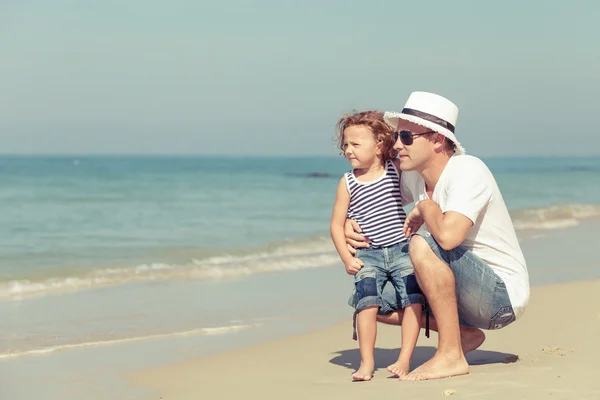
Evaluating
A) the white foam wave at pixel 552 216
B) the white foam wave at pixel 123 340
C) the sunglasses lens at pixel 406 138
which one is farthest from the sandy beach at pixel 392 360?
the white foam wave at pixel 552 216

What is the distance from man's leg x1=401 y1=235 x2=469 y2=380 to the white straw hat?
0.54 m

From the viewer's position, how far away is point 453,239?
392cm

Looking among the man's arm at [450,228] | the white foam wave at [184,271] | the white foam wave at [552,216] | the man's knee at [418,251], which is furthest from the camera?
the white foam wave at [552,216]

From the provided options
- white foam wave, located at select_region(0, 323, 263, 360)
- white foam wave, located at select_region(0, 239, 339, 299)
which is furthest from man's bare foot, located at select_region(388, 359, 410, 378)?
white foam wave, located at select_region(0, 239, 339, 299)

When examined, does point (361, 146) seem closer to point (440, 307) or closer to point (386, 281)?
point (386, 281)

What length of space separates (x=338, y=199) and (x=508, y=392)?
136cm

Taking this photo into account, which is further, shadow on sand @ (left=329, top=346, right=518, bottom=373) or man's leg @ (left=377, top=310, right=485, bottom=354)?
shadow on sand @ (left=329, top=346, right=518, bottom=373)

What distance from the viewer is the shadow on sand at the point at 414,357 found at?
4.61 m

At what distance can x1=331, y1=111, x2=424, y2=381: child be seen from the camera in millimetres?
4293

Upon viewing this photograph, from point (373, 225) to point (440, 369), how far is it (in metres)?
0.82

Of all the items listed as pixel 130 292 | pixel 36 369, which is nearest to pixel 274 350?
pixel 36 369

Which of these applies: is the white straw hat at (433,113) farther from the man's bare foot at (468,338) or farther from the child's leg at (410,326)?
the man's bare foot at (468,338)

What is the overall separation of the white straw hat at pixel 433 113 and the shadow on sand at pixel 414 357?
3.86ft

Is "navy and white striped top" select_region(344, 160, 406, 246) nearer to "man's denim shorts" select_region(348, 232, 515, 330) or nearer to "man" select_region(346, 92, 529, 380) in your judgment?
"man" select_region(346, 92, 529, 380)
